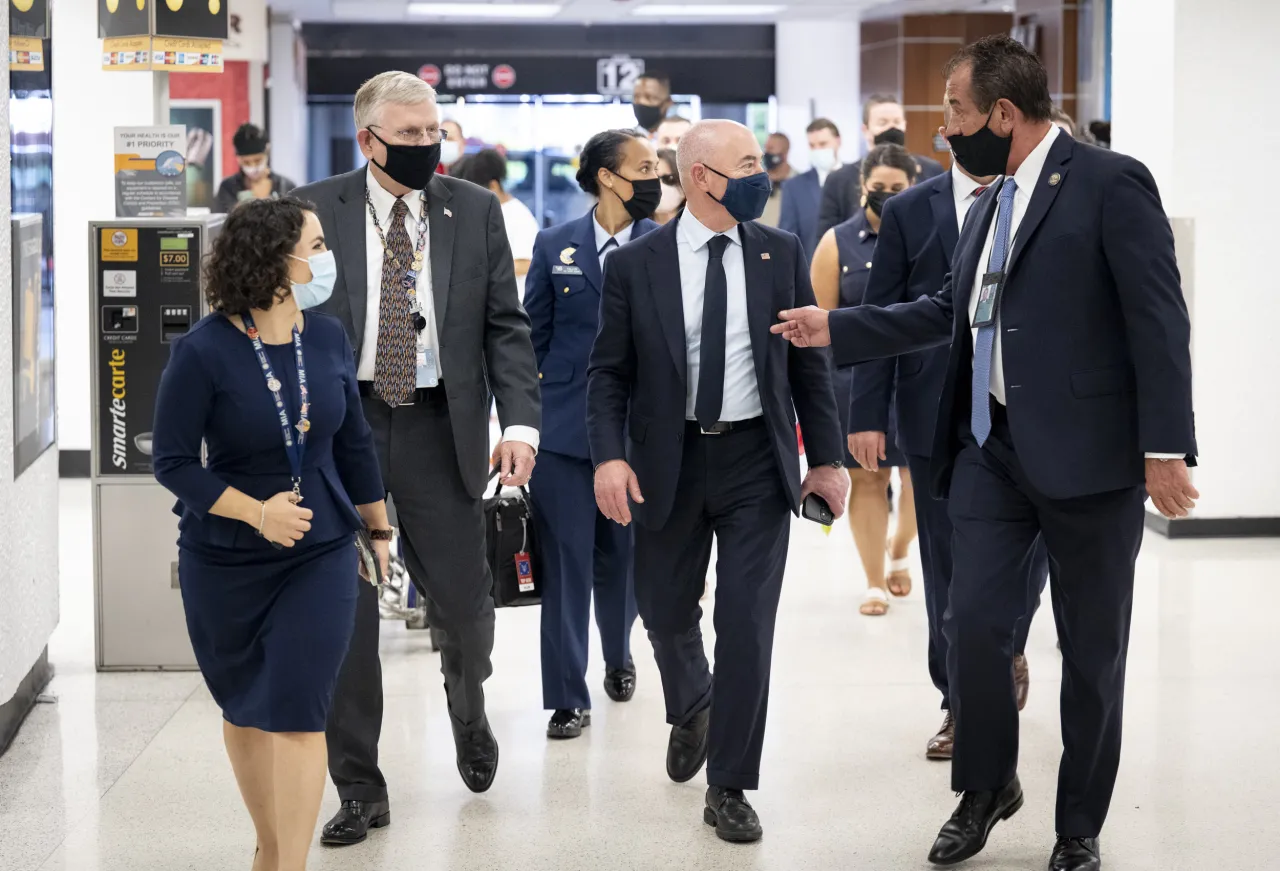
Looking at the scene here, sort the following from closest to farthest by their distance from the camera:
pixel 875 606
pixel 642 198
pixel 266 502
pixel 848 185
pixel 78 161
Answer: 1. pixel 266 502
2. pixel 642 198
3. pixel 875 606
4. pixel 848 185
5. pixel 78 161

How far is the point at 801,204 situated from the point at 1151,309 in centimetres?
655

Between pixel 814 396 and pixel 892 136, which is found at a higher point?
pixel 892 136

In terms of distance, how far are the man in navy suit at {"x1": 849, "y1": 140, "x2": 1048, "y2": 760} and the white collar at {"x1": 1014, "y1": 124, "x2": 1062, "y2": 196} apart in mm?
902

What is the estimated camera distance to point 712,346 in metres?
3.96

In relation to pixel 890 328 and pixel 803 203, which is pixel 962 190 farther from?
pixel 803 203

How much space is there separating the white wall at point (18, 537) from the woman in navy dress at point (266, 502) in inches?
59.1

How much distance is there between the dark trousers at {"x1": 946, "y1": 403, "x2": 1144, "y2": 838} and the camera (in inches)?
142

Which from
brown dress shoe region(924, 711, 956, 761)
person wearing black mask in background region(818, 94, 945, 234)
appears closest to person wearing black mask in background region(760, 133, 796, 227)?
person wearing black mask in background region(818, 94, 945, 234)

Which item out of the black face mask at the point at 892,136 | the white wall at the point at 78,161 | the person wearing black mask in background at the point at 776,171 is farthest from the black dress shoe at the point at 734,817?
the person wearing black mask in background at the point at 776,171

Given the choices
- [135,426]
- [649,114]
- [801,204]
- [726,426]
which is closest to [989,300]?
[726,426]

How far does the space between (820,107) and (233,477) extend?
60.2 feet

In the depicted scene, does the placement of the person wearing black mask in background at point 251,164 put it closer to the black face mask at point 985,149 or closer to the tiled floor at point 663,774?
the tiled floor at point 663,774

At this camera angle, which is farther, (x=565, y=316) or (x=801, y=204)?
(x=801, y=204)

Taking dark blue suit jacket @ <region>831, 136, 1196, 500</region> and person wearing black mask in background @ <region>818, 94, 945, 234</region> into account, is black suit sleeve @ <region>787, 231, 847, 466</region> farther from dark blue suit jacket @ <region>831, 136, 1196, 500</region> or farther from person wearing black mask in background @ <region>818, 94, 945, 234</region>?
person wearing black mask in background @ <region>818, 94, 945, 234</region>
